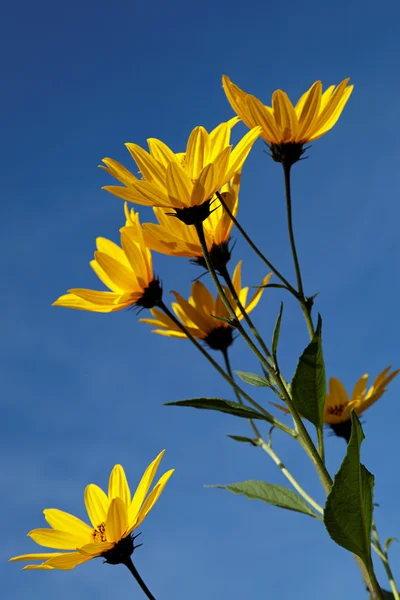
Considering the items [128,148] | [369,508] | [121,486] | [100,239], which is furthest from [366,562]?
[100,239]

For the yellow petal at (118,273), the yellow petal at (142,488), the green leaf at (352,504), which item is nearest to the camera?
the green leaf at (352,504)

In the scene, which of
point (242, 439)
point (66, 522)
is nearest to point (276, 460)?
point (242, 439)

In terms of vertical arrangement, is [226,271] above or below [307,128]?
below

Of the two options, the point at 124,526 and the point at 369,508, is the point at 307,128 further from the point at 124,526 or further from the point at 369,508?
the point at 124,526

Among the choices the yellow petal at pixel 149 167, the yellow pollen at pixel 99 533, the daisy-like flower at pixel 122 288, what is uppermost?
the daisy-like flower at pixel 122 288

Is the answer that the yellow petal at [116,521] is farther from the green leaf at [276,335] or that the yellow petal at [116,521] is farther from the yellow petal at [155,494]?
the green leaf at [276,335]

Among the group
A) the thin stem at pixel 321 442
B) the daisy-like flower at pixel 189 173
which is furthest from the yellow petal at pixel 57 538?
the daisy-like flower at pixel 189 173
